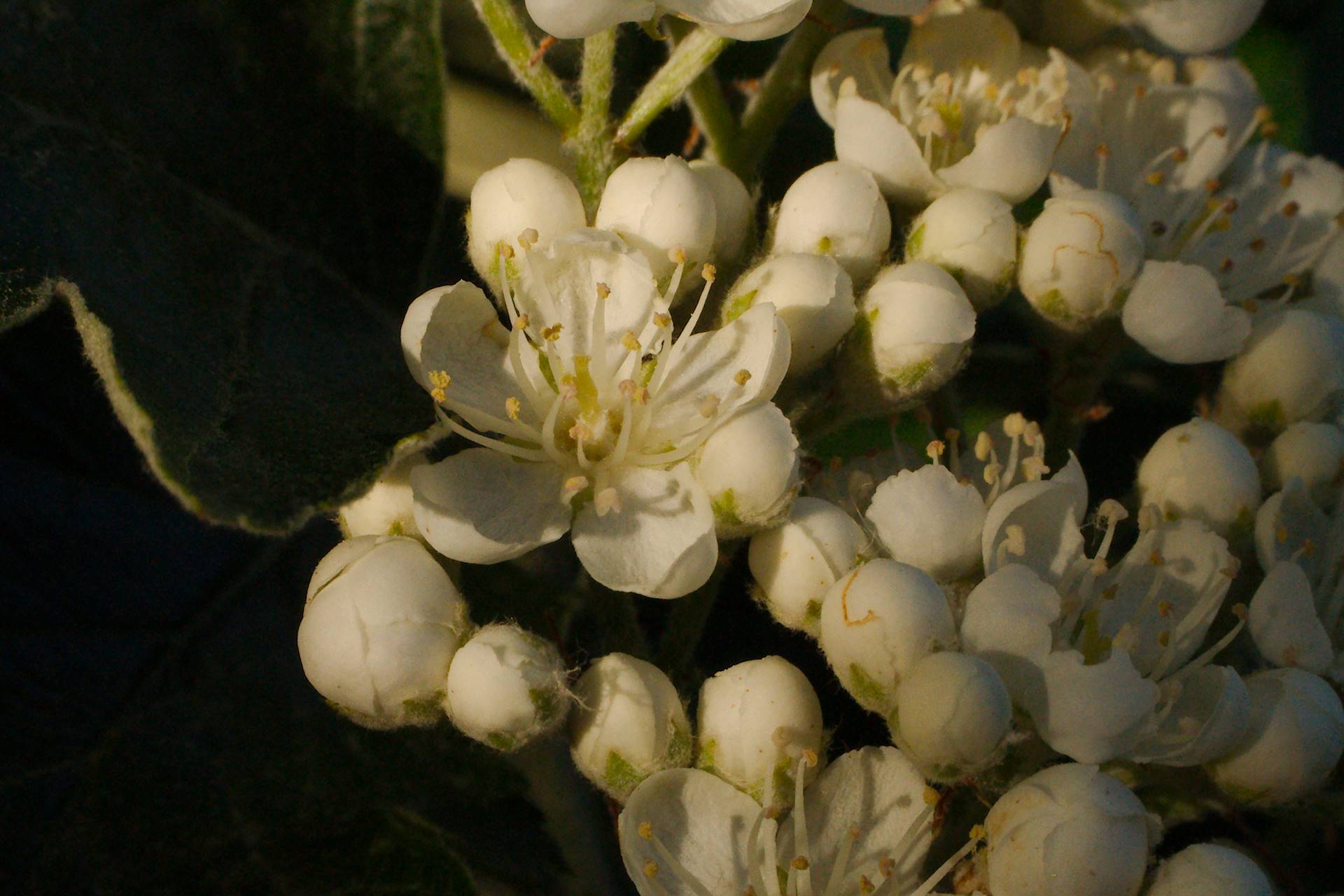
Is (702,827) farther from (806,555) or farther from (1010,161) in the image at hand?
(1010,161)

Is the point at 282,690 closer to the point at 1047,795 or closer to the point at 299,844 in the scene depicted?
the point at 299,844

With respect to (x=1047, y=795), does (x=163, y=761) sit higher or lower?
lower

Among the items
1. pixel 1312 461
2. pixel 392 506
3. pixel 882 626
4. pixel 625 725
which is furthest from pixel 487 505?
pixel 1312 461

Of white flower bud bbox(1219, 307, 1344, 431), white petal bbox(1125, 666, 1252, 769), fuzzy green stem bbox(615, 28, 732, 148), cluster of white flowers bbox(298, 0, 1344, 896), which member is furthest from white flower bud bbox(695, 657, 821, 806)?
white flower bud bbox(1219, 307, 1344, 431)

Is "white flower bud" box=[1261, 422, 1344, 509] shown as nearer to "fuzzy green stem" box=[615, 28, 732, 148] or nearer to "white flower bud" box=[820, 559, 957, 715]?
"white flower bud" box=[820, 559, 957, 715]

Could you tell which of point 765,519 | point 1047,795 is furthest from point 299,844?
point 1047,795
